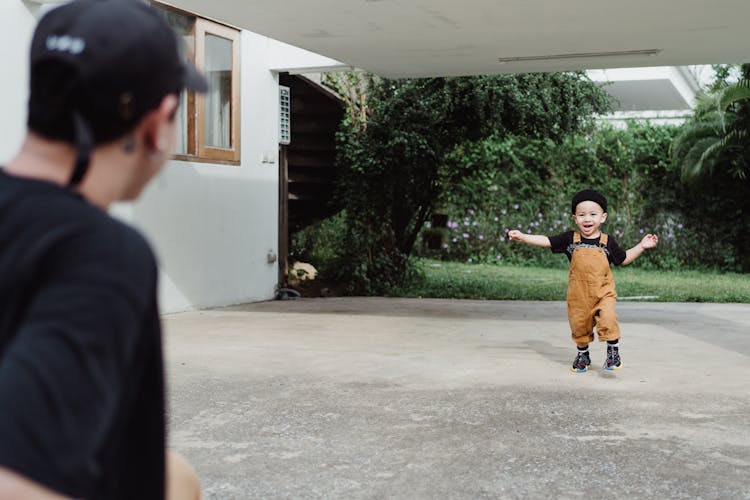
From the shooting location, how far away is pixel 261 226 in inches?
413

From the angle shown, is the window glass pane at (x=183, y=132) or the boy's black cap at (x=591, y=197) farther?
the window glass pane at (x=183, y=132)

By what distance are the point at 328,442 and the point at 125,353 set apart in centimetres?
317

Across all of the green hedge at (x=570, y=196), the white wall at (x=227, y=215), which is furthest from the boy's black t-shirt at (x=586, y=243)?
the green hedge at (x=570, y=196)

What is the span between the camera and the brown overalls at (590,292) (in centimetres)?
586

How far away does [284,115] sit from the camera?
10922 millimetres

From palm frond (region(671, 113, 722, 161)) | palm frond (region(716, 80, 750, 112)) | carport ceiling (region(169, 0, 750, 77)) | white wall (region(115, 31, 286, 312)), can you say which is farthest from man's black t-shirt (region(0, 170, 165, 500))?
palm frond (region(671, 113, 722, 161))

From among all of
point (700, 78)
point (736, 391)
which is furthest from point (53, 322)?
point (700, 78)

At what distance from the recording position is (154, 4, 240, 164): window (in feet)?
29.5

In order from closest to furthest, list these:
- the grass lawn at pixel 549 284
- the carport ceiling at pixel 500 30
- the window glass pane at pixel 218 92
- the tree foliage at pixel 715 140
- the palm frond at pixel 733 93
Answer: the carport ceiling at pixel 500 30, the window glass pane at pixel 218 92, the grass lawn at pixel 549 284, the palm frond at pixel 733 93, the tree foliage at pixel 715 140

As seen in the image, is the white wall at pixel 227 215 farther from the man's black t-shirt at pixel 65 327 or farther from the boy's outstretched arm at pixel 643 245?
the man's black t-shirt at pixel 65 327

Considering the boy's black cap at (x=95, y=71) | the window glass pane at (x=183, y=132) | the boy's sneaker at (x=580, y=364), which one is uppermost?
the window glass pane at (x=183, y=132)

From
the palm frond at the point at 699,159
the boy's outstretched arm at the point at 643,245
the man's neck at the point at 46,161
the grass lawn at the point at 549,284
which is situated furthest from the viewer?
the palm frond at the point at 699,159

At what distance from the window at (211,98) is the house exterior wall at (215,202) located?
144 millimetres

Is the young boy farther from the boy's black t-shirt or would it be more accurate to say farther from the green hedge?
the green hedge
